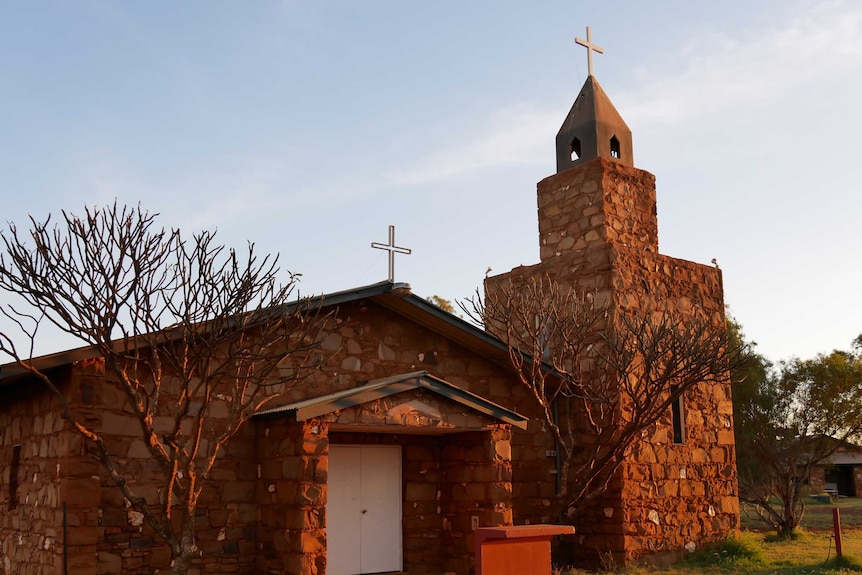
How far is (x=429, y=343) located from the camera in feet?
44.3

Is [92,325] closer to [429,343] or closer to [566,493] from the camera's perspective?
[429,343]

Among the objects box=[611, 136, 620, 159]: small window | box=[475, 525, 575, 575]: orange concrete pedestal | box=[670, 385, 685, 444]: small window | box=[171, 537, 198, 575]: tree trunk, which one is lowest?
box=[171, 537, 198, 575]: tree trunk

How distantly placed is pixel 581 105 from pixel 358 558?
9.17 m

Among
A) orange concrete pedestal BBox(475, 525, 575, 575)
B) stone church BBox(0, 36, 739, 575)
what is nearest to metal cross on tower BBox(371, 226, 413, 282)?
stone church BBox(0, 36, 739, 575)

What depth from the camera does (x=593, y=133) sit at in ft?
51.0

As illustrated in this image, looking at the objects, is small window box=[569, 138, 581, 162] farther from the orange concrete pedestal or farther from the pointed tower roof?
the orange concrete pedestal

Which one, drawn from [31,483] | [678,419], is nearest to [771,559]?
[678,419]

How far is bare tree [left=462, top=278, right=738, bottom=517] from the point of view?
42.8 feet

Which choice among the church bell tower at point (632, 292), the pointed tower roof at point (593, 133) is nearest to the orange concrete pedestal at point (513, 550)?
the church bell tower at point (632, 292)

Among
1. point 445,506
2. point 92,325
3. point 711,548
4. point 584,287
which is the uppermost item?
point 584,287

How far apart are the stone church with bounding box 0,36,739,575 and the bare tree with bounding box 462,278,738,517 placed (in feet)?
1.47

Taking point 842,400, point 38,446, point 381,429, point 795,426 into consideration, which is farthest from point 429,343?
point 842,400

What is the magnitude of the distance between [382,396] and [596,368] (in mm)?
4310

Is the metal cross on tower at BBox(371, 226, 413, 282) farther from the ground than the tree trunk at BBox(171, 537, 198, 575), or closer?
farther from the ground
